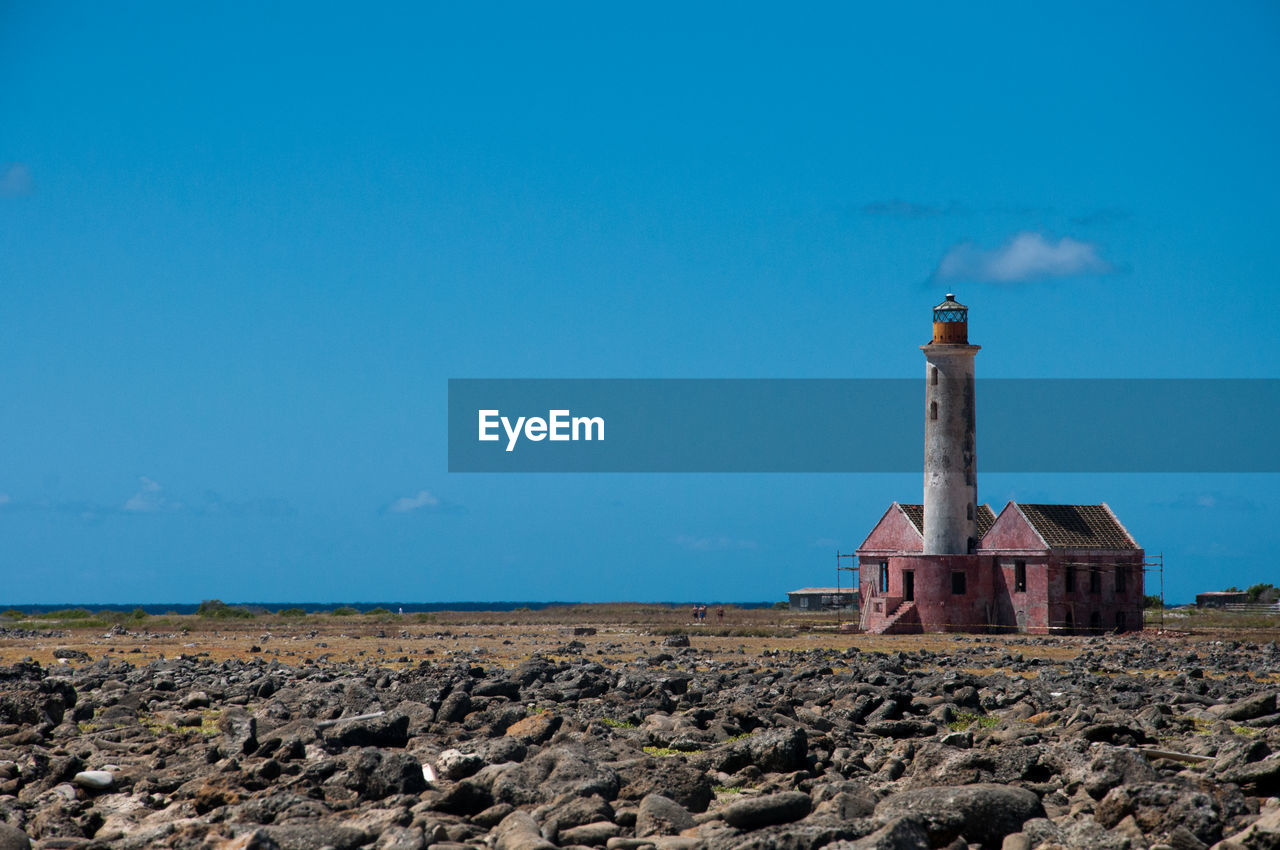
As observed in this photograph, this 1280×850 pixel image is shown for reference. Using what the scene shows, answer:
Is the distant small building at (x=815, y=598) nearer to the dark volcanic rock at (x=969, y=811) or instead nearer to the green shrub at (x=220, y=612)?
the green shrub at (x=220, y=612)

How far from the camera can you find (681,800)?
1205 centimetres

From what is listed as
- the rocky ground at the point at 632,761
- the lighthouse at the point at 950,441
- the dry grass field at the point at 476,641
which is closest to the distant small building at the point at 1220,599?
the dry grass field at the point at 476,641

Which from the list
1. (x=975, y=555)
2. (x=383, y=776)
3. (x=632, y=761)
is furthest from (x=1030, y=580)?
(x=383, y=776)

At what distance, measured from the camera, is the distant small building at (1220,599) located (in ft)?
266

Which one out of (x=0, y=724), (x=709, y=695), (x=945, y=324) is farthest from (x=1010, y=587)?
(x=0, y=724)

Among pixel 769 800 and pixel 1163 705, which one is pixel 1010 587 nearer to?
pixel 1163 705

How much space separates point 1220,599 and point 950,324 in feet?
136

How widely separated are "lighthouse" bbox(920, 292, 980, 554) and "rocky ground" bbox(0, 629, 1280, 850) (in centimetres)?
2658

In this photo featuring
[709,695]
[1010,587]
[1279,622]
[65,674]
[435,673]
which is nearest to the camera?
[709,695]

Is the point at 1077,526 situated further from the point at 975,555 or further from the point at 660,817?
the point at 660,817

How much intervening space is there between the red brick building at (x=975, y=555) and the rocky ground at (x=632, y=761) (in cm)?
2494

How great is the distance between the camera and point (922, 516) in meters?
53.7

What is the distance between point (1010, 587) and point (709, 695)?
30914mm

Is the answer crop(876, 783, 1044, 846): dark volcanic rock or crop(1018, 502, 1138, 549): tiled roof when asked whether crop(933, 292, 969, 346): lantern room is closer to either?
crop(1018, 502, 1138, 549): tiled roof
